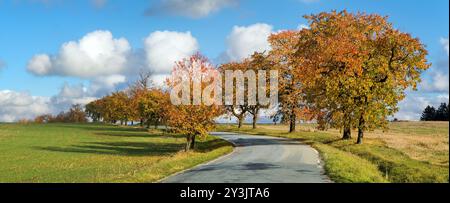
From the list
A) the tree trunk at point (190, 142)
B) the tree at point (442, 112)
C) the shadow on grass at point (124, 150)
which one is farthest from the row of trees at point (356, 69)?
the tree at point (442, 112)

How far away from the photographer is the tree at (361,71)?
47.5 m

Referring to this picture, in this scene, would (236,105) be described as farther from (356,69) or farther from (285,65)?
(356,69)

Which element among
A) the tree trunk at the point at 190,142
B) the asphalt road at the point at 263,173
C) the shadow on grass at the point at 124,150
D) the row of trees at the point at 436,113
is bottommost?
the shadow on grass at the point at 124,150

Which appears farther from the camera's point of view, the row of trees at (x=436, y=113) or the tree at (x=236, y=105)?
the row of trees at (x=436, y=113)

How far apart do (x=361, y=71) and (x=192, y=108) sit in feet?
52.4

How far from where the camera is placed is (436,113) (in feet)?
454

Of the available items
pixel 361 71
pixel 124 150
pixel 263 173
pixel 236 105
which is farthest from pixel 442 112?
pixel 263 173

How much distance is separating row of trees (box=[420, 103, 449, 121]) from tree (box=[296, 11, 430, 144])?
90.5 m

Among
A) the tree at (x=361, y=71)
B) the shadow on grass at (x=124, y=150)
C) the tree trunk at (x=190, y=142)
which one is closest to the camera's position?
the tree at (x=361, y=71)

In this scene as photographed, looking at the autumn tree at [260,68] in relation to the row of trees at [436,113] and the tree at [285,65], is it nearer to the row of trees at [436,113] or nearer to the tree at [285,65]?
the tree at [285,65]

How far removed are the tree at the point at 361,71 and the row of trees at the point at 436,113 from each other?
90.5m
